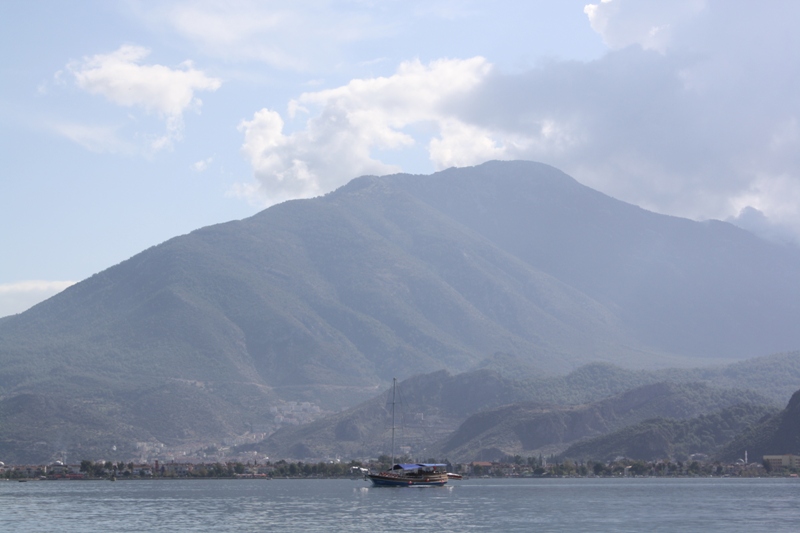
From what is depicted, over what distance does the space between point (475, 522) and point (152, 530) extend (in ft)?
141

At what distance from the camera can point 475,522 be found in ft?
535

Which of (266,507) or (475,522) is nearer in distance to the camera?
(475,522)

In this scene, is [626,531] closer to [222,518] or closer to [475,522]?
[475,522]

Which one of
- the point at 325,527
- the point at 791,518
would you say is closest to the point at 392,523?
the point at 325,527

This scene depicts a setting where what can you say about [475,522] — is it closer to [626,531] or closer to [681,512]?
[626,531]

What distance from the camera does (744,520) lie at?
164125mm

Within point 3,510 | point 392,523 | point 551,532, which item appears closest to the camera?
point 551,532

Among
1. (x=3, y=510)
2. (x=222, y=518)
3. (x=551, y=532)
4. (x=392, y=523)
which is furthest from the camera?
(x=3, y=510)

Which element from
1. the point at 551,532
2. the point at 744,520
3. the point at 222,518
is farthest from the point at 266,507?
the point at 744,520

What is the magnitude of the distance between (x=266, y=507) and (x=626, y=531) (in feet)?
229

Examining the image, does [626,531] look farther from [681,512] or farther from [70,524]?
[70,524]

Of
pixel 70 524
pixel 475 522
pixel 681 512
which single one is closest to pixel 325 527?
pixel 475 522

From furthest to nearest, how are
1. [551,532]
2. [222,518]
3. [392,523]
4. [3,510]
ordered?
[3,510] < [222,518] < [392,523] < [551,532]

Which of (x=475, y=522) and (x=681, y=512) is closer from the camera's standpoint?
(x=475, y=522)
